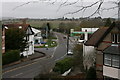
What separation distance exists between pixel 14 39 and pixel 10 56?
0.80 meters

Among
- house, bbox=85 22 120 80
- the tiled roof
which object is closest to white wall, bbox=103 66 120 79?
house, bbox=85 22 120 80

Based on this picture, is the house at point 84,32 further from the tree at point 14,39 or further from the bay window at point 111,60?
the tree at point 14,39

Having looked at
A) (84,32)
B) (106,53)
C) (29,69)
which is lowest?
(29,69)

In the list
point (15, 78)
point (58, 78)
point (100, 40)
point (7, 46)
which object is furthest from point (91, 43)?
point (7, 46)

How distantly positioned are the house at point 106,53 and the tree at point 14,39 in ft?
11.0

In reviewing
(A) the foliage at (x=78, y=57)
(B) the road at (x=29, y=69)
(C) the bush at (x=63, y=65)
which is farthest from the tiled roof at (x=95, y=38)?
(B) the road at (x=29, y=69)

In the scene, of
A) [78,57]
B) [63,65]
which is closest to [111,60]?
[78,57]

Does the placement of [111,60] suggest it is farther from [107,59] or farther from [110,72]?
[110,72]

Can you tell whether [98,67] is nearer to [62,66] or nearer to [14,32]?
[62,66]

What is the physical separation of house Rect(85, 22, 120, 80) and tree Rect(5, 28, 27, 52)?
11.0 feet

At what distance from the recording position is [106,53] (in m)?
4.04

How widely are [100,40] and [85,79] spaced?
3.46 feet

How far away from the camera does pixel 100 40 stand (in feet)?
14.1

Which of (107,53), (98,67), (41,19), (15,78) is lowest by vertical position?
(15,78)
